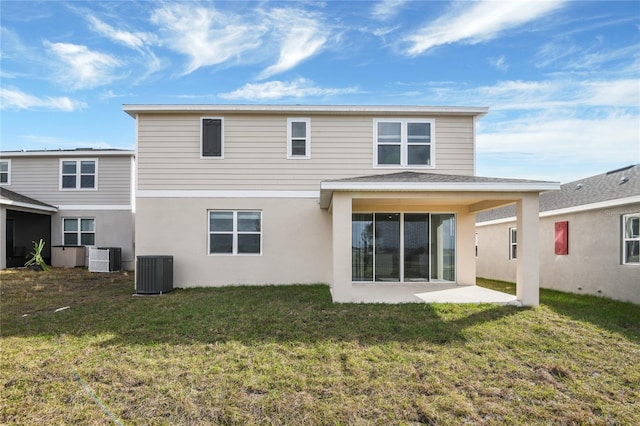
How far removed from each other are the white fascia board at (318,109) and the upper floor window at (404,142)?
0.38 meters

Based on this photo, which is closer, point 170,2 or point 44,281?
point 170,2

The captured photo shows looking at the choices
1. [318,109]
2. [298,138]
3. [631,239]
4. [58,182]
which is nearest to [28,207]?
[58,182]

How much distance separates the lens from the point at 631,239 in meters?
9.20

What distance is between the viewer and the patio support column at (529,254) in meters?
7.96

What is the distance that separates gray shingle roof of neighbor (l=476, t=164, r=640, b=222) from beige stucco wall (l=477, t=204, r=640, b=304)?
1.10 feet

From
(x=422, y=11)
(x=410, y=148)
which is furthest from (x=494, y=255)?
(x=422, y=11)

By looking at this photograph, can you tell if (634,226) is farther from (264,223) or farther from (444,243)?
(264,223)

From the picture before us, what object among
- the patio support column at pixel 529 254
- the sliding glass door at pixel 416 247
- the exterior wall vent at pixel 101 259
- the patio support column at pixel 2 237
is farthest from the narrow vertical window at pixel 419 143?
the patio support column at pixel 2 237

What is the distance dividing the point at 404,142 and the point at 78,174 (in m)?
15.0

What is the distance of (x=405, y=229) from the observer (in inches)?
436

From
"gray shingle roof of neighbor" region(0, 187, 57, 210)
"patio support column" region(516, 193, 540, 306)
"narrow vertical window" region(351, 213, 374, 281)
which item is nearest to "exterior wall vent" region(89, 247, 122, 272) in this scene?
"gray shingle roof of neighbor" region(0, 187, 57, 210)

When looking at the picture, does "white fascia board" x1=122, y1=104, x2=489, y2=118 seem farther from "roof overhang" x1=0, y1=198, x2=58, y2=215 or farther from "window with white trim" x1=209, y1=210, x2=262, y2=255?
"roof overhang" x1=0, y1=198, x2=58, y2=215

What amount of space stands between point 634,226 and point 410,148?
5939 millimetres

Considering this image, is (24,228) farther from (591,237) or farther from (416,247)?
(591,237)
